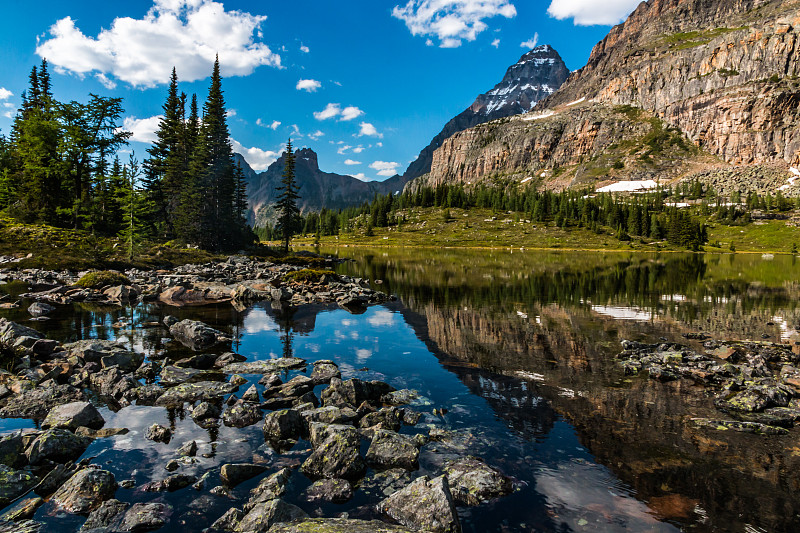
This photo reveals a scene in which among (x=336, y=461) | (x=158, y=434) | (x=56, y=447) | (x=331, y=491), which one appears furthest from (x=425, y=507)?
(x=56, y=447)

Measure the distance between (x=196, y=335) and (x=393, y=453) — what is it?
14.8m

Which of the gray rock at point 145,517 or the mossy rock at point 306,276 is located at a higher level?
the mossy rock at point 306,276

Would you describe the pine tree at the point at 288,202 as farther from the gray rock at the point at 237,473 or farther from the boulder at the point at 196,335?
the gray rock at the point at 237,473

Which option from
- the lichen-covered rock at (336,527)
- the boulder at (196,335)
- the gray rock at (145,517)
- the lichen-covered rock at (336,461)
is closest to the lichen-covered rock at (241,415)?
the lichen-covered rock at (336,461)

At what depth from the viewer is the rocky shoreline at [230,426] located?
7324 mm

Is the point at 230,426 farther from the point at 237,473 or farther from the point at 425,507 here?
the point at 425,507

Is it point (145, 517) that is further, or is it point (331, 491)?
point (331, 491)

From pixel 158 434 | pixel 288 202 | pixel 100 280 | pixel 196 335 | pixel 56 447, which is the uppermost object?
pixel 288 202

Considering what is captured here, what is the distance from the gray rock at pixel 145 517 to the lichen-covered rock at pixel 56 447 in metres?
3.38

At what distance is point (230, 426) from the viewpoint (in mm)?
11242

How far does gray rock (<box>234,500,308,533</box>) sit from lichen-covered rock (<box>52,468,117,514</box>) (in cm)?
315

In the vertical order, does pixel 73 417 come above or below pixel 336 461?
above

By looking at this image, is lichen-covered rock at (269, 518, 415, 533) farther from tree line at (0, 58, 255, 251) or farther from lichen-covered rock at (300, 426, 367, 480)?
tree line at (0, 58, 255, 251)

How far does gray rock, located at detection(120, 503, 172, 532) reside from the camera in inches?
278
